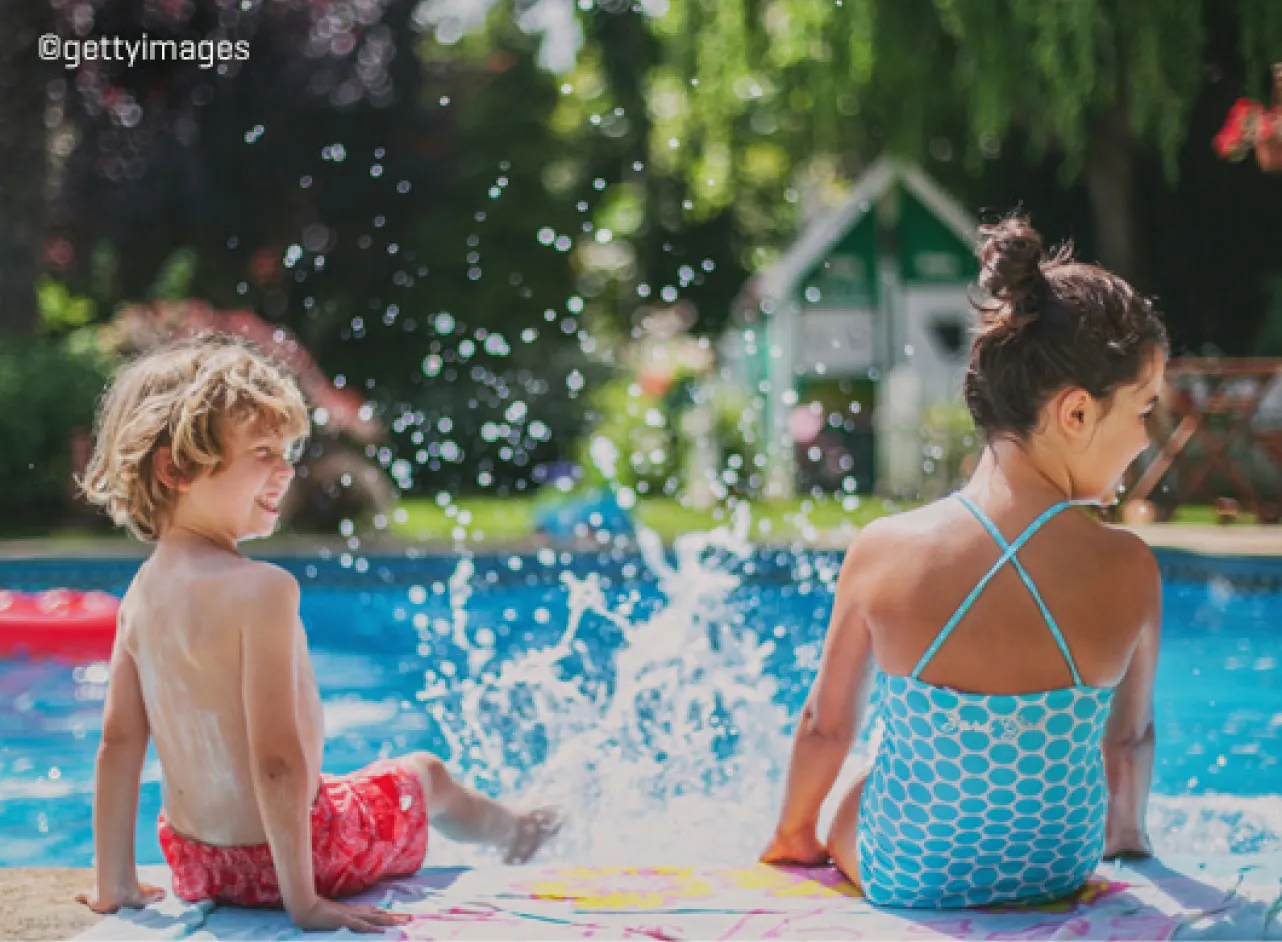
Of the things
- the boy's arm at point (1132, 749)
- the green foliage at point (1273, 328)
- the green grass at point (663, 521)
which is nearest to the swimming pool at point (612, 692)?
the boy's arm at point (1132, 749)

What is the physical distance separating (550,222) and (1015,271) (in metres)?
19.9

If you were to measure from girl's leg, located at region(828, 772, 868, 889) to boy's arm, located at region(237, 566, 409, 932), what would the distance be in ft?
2.16

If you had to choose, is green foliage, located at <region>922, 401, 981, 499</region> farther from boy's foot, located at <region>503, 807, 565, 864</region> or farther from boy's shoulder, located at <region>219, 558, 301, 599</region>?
boy's shoulder, located at <region>219, 558, 301, 599</region>

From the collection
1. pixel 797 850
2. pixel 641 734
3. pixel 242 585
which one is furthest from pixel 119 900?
pixel 641 734

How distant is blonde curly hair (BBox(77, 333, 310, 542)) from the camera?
2109mm

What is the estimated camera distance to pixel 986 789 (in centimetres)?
207

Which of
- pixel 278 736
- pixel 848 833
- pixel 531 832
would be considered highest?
pixel 278 736

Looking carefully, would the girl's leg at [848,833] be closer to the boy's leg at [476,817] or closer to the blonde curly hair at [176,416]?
the boy's leg at [476,817]

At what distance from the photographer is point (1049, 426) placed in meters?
2.05

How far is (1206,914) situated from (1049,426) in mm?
649

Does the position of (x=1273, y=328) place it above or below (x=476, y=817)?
above

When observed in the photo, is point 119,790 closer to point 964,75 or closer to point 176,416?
point 176,416

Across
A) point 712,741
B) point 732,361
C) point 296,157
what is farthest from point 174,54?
point 712,741

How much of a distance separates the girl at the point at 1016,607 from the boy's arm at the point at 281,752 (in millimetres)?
732
